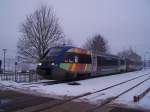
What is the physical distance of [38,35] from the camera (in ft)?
114

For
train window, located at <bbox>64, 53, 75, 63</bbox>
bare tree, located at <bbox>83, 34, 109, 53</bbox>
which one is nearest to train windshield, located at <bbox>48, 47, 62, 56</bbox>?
train window, located at <bbox>64, 53, 75, 63</bbox>

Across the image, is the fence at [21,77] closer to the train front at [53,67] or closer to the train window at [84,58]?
the train front at [53,67]

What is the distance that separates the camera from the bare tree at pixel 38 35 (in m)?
34.4

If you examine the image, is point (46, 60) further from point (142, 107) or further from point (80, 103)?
point (142, 107)

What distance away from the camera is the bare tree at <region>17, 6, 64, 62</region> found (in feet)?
113

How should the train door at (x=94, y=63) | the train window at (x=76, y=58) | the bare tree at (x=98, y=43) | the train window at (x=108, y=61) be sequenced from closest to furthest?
the train window at (x=76, y=58) < the train door at (x=94, y=63) < the train window at (x=108, y=61) < the bare tree at (x=98, y=43)

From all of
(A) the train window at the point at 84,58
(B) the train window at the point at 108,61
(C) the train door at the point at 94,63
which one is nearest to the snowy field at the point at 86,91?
(A) the train window at the point at 84,58

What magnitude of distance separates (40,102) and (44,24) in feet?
82.3

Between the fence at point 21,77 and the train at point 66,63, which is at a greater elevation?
the train at point 66,63

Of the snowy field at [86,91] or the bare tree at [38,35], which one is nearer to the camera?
the snowy field at [86,91]

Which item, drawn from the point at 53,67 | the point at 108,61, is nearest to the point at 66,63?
the point at 53,67

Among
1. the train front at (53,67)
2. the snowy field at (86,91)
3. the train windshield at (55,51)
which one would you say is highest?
the train windshield at (55,51)

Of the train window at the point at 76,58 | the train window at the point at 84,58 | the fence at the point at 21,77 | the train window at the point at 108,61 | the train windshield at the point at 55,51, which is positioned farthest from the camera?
the train window at the point at 108,61

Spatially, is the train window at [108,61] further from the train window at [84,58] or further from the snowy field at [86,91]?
the snowy field at [86,91]
